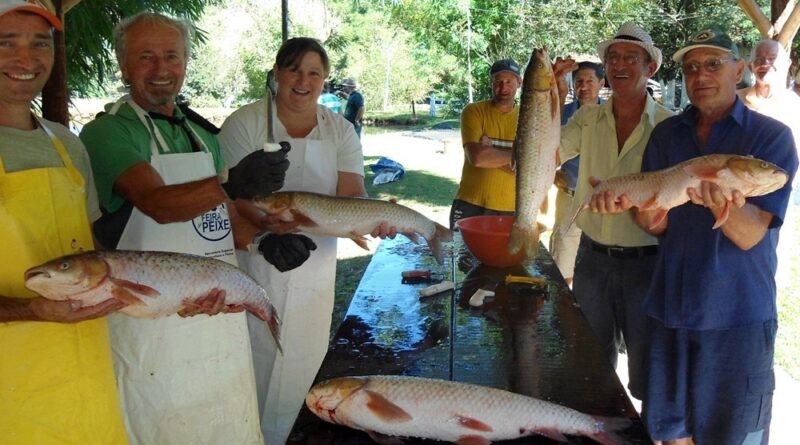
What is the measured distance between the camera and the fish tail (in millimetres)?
3553

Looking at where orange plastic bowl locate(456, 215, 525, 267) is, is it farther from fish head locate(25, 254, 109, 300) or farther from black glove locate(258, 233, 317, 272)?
fish head locate(25, 254, 109, 300)

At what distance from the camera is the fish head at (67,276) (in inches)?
82.3

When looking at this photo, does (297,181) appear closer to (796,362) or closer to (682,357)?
(682,357)

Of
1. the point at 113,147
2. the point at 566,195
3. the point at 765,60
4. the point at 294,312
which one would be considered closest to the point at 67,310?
the point at 113,147

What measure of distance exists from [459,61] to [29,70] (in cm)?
2364

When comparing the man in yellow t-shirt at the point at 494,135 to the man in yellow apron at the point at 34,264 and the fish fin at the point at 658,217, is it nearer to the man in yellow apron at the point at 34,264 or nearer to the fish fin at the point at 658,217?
the fish fin at the point at 658,217

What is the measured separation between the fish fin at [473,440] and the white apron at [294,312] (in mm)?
2198

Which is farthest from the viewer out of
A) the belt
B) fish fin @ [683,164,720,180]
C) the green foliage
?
the green foliage

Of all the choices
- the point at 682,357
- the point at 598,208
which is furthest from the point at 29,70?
the point at 682,357

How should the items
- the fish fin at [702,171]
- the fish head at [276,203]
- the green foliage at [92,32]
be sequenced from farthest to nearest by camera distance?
the green foliage at [92,32], the fish head at [276,203], the fish fin at [702,171]

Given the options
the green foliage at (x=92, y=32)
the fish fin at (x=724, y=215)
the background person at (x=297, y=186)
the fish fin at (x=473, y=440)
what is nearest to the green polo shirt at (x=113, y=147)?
the background person at (x=297, y=186)

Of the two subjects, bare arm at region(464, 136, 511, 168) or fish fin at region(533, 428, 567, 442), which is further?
bare arm at region(464, 136, 511, 168)

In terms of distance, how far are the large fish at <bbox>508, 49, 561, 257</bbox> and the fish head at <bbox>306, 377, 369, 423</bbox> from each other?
165cm

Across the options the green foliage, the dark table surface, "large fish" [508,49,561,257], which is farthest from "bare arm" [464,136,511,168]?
the green foliage
